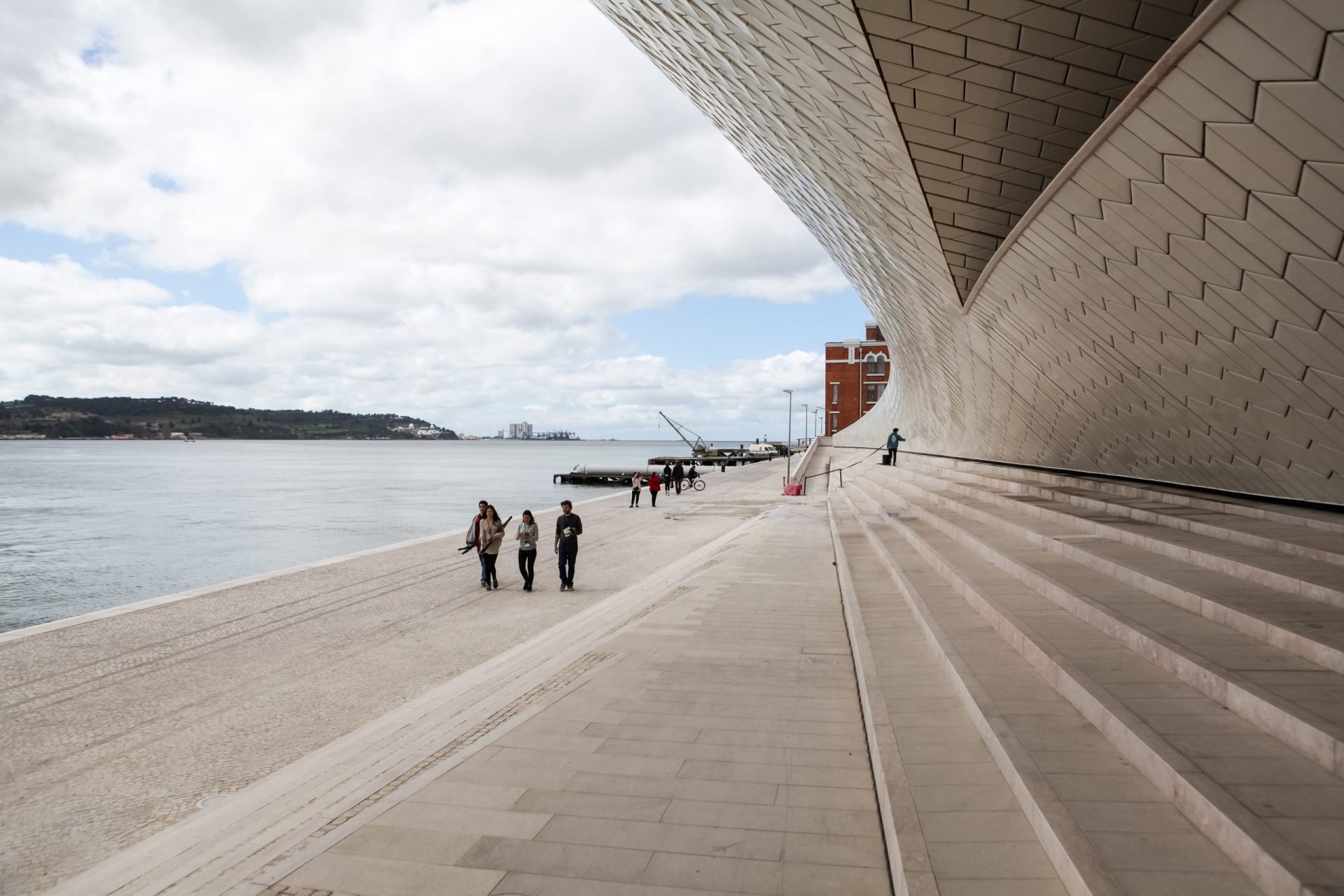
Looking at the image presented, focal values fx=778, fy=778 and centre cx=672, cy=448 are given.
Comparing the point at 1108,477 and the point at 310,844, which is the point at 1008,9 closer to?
the point at 310,844

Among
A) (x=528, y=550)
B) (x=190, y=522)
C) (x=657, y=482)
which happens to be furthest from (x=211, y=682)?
(x=190, y=522)

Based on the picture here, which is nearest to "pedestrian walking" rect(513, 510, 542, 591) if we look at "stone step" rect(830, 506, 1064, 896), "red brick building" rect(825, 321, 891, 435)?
"stone step" rect(830, 506, 1064, 896)

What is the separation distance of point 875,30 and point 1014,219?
14.1 feet

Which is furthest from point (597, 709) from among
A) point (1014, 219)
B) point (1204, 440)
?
point (1204, 440)

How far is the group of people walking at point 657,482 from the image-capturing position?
25869 mm

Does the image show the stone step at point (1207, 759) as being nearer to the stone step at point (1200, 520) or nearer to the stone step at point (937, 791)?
the stone step at point (937, 791)

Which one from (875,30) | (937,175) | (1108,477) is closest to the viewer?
(875,30)

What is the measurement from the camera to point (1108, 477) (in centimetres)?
1497

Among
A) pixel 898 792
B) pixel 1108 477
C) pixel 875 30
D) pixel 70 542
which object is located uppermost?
pixel 875 30

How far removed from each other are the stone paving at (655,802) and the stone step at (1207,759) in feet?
3.87

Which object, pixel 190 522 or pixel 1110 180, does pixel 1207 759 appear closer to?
pixel 1110 180

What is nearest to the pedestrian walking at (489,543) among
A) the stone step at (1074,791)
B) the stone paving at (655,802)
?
the stone paving at (655,802)

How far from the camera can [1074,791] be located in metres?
3.22

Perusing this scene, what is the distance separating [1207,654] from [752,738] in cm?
253
